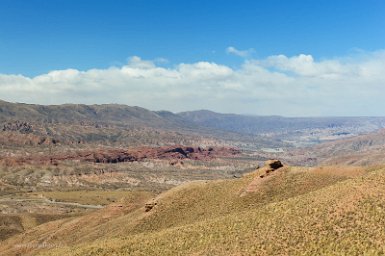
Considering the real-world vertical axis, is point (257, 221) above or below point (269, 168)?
below

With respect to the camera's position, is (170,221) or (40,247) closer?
(170,221)

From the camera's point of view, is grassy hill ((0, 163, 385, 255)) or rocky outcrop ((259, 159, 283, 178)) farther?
rocky outcrop ((259, 159, 283, 178))

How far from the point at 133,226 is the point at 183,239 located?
2085 centimetres

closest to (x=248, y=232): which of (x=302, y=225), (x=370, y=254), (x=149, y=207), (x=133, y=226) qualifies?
(x=302, y=225)

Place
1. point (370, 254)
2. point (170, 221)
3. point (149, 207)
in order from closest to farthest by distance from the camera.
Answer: point (370, 254), point (170, 221), point (149, 207)

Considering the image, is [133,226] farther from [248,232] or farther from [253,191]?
[248,232]

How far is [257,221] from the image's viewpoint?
52.4 meters

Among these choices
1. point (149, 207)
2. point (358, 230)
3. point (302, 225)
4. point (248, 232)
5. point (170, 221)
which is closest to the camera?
point (358, 230)

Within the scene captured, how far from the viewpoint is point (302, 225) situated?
154ft

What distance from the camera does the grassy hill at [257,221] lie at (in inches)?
1692

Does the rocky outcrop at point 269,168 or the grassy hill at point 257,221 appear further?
the rocky outcrop at point 269,168

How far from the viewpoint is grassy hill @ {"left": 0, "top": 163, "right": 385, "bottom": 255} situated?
42969 millimetres

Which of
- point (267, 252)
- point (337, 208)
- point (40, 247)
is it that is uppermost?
point (337, 208)

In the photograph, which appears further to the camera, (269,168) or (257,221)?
(269,168)
